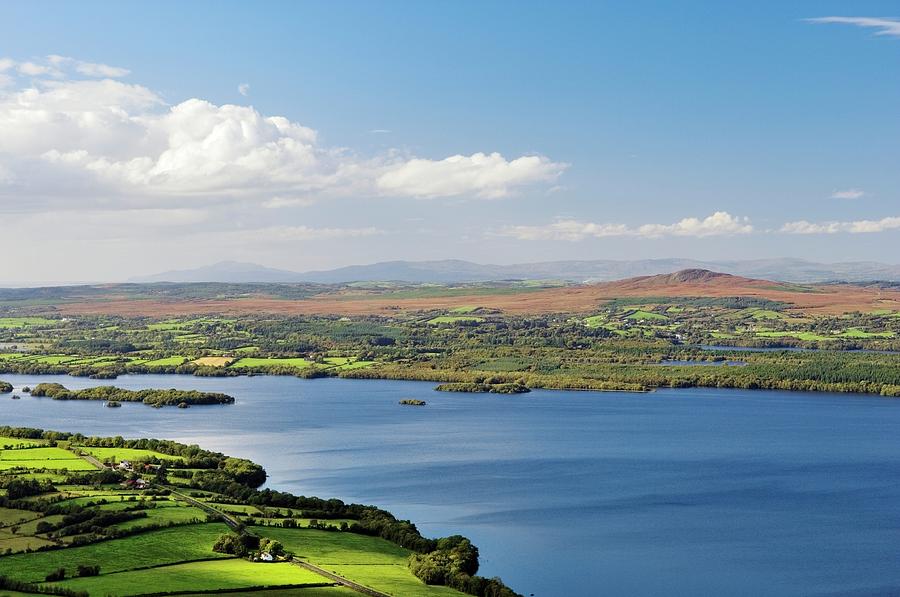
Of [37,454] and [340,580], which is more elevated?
[37,454]

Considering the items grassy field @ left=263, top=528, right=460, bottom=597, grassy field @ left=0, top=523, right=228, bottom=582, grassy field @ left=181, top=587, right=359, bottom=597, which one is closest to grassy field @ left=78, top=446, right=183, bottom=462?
grassy field @ left=0, top=523, right=228, bottom=582

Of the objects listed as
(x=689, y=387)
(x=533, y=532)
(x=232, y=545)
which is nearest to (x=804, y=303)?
(x=689, y=387)

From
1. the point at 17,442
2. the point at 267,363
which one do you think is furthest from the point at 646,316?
the point at 17,442

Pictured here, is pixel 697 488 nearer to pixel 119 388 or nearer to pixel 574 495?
pixel 574 495

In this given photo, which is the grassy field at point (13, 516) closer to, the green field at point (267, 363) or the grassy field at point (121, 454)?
the grassy field at point (121, 454)

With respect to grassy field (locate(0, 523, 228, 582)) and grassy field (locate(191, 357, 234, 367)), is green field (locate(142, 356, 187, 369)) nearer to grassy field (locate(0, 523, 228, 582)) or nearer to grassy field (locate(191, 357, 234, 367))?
grassy field (locate(191, 357, 234, 367))

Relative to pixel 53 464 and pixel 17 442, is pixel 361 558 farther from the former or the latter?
pixel 17 442
